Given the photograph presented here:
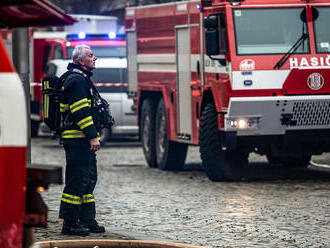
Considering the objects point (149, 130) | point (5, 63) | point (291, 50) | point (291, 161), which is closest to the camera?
point (5, 63)

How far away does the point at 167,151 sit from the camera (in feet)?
65.8

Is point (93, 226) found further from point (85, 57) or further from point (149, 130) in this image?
point (149, 130)

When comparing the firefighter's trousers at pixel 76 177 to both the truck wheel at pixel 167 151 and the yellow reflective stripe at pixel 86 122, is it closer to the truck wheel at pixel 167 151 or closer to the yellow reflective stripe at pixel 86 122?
the yellow reflective stripe at pixel 86 122

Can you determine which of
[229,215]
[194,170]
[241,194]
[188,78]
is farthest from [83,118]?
[194,170]

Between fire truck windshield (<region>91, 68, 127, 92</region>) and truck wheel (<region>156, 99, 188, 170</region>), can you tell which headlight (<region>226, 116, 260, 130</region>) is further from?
fire truck windshield (<region>91, 68, 127, 92</region>)

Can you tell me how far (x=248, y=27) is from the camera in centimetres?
1659

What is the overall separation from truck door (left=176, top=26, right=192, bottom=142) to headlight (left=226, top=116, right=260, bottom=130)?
2352mm

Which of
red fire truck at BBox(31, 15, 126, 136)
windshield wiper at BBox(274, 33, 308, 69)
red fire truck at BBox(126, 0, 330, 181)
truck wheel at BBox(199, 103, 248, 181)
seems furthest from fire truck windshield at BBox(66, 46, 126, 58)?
windshield wiper at BBox(274, 33, 308, 69)

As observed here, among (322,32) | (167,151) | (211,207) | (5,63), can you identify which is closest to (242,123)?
(322,32)

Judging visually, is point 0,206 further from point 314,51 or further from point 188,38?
point 188,38

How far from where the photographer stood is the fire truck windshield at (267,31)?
16516 mm

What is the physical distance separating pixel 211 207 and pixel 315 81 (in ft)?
11.6

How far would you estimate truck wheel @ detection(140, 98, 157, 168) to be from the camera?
20.9 metres

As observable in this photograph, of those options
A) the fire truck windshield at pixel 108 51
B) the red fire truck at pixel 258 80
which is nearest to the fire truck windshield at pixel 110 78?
the fire truck windshield at pixel 108 51
